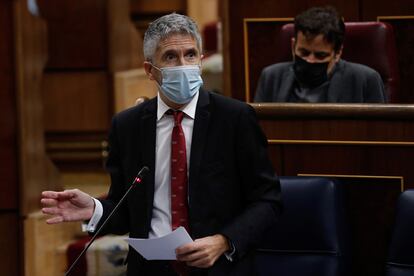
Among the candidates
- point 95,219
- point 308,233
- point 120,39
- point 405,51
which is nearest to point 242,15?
point 405,51

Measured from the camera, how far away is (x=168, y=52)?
133 centimetres

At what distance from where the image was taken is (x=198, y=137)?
1.31 metres

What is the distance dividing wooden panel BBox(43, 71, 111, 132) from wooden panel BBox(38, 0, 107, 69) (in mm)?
35

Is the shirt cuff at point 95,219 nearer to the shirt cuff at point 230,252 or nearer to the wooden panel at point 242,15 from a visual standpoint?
the shirt cuff at point 230,252

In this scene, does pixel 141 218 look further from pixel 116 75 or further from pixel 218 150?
pixel 116 75

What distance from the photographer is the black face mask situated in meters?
2.02

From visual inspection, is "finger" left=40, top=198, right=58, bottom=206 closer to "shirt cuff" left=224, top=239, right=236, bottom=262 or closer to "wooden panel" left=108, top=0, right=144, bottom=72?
"shirt cuff" left=224, top=239, right=236, bottom=262

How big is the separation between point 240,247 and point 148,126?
191 millimetres

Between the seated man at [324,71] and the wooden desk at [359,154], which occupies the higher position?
the seated man at [324,71]

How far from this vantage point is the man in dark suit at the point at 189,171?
1.29m

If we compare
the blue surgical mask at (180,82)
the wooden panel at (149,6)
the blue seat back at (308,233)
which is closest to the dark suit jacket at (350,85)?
the blue seat back at (308,233)

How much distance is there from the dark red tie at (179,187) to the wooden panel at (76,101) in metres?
1.61

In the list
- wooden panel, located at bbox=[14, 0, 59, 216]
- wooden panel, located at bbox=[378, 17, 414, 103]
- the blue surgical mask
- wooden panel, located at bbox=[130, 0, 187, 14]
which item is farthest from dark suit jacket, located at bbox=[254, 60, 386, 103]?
wooden panel, located at bbox=[130, 0, 187, 14]

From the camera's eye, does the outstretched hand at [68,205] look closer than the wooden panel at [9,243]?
Yes
